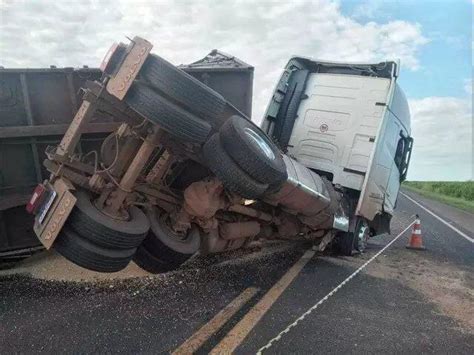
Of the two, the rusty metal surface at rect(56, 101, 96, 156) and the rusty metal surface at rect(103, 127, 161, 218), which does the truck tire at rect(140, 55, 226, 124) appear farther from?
the rusty metal surface at rect(56, 101, 96, 156)

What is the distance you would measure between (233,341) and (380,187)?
4.96m

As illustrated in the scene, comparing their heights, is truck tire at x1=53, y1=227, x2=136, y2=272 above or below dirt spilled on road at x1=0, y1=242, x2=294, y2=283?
above

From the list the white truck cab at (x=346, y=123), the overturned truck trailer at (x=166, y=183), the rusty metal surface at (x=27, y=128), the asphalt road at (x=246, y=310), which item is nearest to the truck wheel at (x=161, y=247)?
the overturned truck trailer at (x=166, y=183)

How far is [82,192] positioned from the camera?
158 inches

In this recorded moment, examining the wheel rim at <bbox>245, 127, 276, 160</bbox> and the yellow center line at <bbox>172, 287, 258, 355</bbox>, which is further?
the wheel rim at <bbox>245, 127, 276, 160</bbox>

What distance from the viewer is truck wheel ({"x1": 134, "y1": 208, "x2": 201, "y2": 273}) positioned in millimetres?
4457

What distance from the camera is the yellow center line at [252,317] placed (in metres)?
3.39

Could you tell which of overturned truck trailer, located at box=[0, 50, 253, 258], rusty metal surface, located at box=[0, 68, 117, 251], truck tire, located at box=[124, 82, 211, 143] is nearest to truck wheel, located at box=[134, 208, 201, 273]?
truck tire, located at box=[124, 82, 211, 143]

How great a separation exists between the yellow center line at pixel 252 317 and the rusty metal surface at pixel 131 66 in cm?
193

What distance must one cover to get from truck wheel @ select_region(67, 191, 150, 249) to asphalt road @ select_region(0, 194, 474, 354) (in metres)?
0.64

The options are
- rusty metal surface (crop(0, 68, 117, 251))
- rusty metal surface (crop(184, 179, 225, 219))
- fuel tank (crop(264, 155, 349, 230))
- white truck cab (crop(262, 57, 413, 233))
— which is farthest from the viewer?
white truck cab (crop(262, 57, 413, 233))

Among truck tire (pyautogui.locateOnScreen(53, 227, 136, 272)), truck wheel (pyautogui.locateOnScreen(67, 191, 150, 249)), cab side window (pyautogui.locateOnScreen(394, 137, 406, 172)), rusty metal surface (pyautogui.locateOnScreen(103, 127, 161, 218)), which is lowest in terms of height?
truck tire (pyautogui.locateOnScreen(53, 227, 136, 272))

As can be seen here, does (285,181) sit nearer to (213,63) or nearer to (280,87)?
(213,63)

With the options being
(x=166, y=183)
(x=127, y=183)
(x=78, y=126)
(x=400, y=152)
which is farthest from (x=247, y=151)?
(x=400, y=152)
